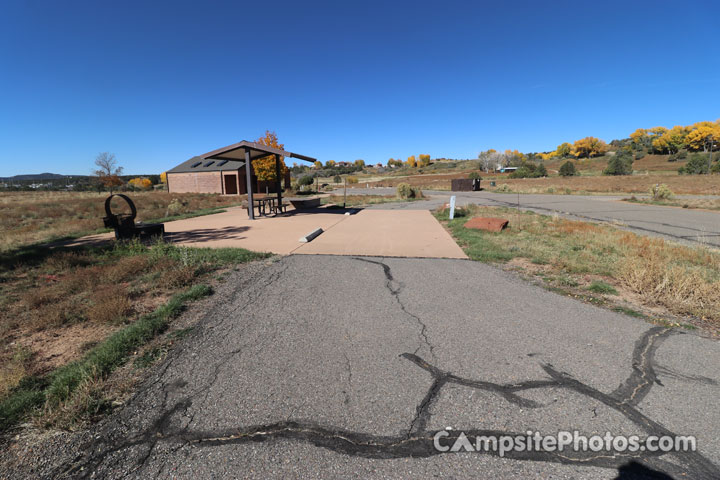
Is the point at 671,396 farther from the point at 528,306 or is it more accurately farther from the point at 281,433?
the point at 281,433

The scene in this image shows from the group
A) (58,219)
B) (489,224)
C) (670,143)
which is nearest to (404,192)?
(489,224)

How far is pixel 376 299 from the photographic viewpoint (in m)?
4.82

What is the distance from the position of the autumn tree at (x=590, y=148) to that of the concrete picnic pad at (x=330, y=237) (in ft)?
421

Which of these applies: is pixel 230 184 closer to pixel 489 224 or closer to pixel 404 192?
pixel 404 192

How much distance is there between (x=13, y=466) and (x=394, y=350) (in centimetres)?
293

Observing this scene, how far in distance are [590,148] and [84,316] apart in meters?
141

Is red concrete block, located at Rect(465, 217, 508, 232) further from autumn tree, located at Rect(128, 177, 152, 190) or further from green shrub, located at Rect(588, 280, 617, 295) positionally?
autumn tree, located at Rect(128, 177, 152, 190)

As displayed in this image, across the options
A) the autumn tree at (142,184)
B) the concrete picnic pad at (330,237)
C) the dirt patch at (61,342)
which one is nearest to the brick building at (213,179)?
the concrete picnic pad at (330,237)

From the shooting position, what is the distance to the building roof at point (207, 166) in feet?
126

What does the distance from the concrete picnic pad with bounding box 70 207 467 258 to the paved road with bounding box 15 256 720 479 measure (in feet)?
12.0

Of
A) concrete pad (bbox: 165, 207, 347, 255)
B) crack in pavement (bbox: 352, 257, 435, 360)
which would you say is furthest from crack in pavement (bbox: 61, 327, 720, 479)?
concrete pad (bbox: 165, 207, 347, 255)

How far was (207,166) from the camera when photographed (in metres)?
40.1

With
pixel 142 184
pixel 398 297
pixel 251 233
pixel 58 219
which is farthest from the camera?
pixel 142 184

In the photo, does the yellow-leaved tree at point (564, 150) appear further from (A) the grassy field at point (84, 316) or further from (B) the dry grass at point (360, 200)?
(A) the grassy field at point (84, 316)
